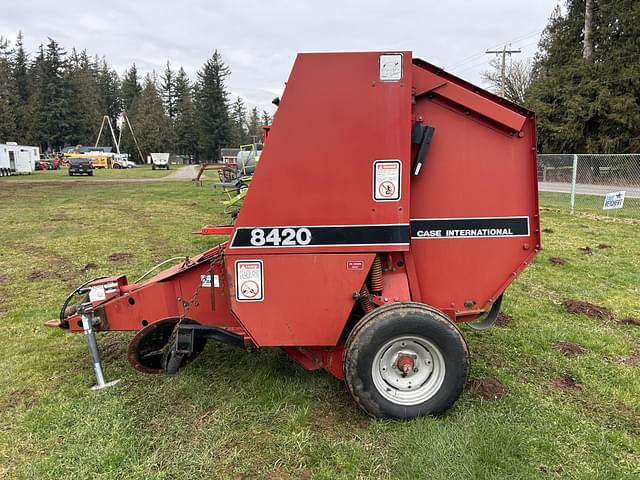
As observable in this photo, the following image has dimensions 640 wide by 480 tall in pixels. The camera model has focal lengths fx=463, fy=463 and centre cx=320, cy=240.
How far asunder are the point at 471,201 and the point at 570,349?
212cm

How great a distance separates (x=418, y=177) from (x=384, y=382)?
4.62ft

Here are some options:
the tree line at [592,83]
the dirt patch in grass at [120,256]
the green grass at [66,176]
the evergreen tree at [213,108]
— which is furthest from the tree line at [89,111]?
the dirt patch in grass at [120,256]

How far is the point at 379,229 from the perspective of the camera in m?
3.01

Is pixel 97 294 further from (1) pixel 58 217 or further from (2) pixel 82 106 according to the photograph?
(2) pixel 82 106

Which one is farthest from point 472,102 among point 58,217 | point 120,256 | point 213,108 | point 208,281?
point 213,108

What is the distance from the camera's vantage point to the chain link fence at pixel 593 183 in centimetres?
1489

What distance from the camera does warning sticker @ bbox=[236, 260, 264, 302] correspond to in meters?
3.03

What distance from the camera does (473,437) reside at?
113 inches

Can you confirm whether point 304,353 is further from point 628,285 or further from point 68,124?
point 68,124

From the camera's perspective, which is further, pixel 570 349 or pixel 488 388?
pixel 570 349

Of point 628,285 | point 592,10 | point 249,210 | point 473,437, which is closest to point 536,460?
point 473,437

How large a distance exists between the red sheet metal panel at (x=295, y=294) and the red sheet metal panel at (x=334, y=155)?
0.09m

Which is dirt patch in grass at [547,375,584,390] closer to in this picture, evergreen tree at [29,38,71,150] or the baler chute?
the baler chute

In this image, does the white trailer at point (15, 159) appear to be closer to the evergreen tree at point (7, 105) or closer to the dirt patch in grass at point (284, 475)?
the evergreen tree at point (7, 105)
